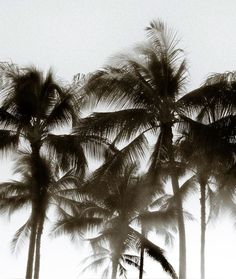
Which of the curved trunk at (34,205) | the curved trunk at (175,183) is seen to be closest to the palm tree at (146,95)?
the curved trunk at (175,183)

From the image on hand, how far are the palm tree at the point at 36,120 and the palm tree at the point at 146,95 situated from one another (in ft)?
6.09

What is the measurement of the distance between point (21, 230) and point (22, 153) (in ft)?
22.4

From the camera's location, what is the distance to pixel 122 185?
21.7 m

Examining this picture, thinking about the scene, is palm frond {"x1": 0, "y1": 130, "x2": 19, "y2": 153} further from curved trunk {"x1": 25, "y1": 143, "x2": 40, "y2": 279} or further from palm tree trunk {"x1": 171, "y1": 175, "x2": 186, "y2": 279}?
palm tree trunk {"x1": 171, "y1": 175, "x2": 186, "y2": 279}

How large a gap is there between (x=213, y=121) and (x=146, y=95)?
85.1 inches

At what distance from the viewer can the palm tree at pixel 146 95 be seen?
14.1m

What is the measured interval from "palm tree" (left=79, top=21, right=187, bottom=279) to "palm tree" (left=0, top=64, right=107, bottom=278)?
6.09 feet

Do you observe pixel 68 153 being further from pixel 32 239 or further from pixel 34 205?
pixel 32 239

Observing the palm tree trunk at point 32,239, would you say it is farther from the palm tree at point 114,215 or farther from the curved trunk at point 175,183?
the curved trunk at point 175,183

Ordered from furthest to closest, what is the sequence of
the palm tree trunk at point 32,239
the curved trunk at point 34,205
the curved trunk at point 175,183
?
the palm tree trunk at point 32,239
the curved trunk at point 34,205
the curved trunk at point 175,183

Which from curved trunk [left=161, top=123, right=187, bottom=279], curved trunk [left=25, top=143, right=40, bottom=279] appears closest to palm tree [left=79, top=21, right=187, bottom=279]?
curved trunk [left=161, top=123, right=187, bottom=279]

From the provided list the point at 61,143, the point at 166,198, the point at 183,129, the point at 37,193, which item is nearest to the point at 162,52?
the point at 183,129

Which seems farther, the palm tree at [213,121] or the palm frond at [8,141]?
the palm frond at [8,141]

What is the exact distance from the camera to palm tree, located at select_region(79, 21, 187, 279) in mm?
14125
